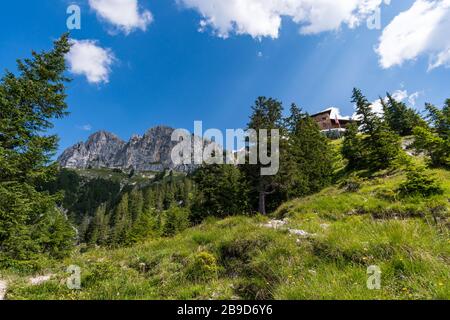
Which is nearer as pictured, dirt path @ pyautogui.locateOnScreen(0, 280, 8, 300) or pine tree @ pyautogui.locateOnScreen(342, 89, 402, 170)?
dirt path @ pyautogui.locateOnScreen(0, 280, 8, 300)

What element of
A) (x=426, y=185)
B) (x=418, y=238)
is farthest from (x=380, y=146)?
(x=418, y=238)

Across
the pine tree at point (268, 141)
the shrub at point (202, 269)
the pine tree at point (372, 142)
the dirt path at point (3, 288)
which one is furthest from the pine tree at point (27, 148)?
the pine tree at point (372, 142)

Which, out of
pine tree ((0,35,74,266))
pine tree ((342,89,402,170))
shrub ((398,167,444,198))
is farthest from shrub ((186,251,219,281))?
pine tree ((342,89,402,170))

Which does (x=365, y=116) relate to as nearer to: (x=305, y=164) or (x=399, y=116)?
(x=305, y=164)

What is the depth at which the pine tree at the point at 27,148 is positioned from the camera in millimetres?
11516

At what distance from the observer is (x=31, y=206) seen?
42.4 feet

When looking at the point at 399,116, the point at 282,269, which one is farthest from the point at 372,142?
the point at 282,269

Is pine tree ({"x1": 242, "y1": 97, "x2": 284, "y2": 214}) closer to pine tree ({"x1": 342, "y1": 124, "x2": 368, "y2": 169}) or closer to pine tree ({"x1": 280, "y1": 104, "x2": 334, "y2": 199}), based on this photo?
pine tree ({"x1": 280, "y1": 104, "x2": 334, "y2": 199})

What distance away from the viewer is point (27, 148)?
1316cm

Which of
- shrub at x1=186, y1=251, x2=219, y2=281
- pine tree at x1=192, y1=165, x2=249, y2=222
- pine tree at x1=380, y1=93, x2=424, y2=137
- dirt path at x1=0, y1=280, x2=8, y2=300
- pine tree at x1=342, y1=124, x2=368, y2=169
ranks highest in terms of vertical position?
pine tree at x1=380, y1=93, x2=424, y2=137

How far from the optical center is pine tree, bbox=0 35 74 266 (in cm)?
1152

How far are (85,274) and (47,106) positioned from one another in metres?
11.8
